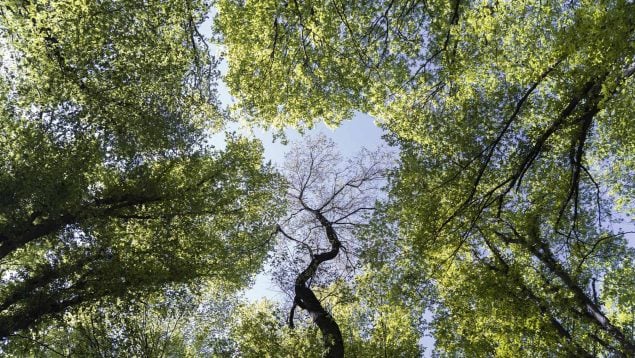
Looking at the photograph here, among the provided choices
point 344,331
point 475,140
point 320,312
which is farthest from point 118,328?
point 475,140

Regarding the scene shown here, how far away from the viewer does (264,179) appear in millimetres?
19016

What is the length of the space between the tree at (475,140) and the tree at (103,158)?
303 cm

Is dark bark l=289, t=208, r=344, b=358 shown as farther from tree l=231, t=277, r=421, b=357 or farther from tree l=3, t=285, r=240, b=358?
tree l=3, t=285, r=240, b=358

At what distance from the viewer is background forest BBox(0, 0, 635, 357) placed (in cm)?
1163

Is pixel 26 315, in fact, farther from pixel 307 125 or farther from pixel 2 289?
pixel 307 125

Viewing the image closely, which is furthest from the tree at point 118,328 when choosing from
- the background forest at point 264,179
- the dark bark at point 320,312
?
the dark bark at point 320,312

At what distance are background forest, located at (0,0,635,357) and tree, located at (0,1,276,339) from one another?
0.07 m

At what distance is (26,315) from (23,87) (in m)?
6.84

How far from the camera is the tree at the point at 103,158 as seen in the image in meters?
11.5

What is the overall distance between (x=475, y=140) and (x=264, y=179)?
31.3 ft

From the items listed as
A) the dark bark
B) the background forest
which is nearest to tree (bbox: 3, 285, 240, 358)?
the background forest

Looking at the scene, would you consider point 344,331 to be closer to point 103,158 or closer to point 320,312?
point 320,312

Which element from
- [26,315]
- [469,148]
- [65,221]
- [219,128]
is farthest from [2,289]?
[469,148]

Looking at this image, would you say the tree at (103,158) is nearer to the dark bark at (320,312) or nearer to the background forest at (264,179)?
the background forest at (264,179)
